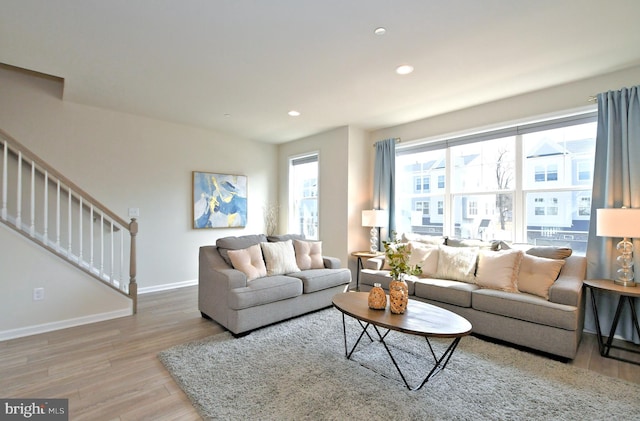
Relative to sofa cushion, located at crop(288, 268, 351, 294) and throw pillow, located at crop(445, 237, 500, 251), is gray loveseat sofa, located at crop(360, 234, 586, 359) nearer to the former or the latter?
throw pillow, located at crop(445, 237, 500, 251)

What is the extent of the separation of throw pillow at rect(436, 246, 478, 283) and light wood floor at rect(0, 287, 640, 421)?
3.77ft

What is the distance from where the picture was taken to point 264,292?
121 inches

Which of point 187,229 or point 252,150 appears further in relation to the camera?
point 252,150

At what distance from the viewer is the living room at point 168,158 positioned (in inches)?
123

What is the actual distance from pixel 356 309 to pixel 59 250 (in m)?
3.28

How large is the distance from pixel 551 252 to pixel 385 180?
2435 millimetres

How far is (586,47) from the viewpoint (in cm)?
262

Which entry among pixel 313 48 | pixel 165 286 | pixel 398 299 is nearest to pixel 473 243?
pixel 398 299

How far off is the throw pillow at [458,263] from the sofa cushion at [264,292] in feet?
5.70

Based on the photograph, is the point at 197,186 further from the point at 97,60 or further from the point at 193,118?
the point at 97,60

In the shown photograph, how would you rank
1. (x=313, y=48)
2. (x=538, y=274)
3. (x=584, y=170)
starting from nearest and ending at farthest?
1. (x=313, y=48)
2. (x=538, y=274)
3. (x=584, y=170)

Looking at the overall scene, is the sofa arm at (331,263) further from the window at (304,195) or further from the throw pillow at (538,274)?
the throw pillow at (538,274)

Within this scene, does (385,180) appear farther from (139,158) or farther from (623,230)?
(139,158)

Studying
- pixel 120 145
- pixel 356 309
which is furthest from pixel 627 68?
pixel 120 145
